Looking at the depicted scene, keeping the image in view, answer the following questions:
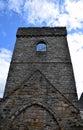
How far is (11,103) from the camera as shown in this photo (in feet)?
39.4

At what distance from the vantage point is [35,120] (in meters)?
11.5

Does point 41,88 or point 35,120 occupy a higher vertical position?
point 41,88

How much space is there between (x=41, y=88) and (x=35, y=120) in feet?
6.14

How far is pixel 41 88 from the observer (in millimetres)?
12352

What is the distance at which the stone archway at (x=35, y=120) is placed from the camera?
1138 cm

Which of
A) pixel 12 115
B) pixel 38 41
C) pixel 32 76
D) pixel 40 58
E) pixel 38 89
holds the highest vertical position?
pixel 38 41

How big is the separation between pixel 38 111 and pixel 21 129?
1.32 meters

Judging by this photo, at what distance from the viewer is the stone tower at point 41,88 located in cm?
1149

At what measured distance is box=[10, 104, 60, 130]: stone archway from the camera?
11.4 meters

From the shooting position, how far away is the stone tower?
37.7 feet

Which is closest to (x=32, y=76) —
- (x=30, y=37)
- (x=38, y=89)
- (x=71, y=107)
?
(x=38, y=89)

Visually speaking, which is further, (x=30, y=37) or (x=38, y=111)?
(x=30, y=37)

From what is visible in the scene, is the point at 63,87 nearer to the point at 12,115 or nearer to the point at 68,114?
the point at 68,114

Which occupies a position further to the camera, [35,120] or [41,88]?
[41,88]
